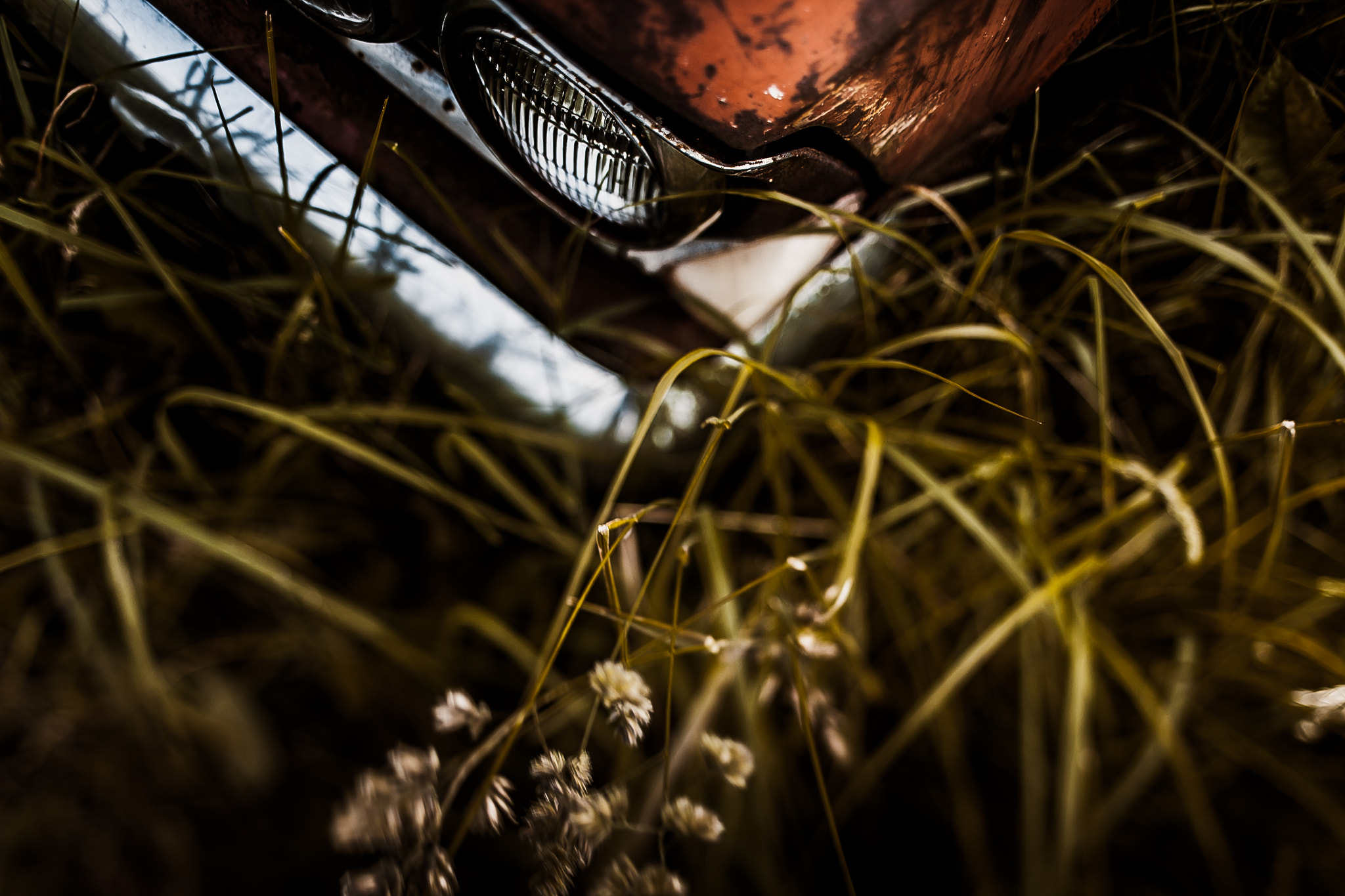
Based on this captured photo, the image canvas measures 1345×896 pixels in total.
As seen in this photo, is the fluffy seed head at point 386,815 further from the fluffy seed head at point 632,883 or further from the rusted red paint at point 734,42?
the rusted red paint at point 734,42

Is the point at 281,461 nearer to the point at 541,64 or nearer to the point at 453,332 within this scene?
the point at 453,332

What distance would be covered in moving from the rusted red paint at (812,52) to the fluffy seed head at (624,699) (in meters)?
0.26

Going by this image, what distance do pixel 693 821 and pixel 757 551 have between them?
37 cm

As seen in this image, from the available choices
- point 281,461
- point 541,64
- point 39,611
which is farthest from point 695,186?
point 39,611

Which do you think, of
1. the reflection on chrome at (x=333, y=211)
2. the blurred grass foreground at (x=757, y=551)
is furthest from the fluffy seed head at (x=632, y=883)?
the reflection on chrome at (x=333, y=211)

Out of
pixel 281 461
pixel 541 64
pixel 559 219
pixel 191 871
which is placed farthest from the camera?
pixel 191 871

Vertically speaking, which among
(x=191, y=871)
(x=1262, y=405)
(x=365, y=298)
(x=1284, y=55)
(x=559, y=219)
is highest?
(x=1284, y=55)

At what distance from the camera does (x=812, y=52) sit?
27cm

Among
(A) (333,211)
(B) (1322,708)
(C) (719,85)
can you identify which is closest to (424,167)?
(A) (333,211)

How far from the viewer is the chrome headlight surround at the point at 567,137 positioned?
11.6 inches

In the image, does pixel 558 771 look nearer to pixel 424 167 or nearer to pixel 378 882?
pixel 378 882

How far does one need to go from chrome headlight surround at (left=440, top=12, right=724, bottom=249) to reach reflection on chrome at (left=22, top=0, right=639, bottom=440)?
11 cm

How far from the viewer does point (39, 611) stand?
0.65m

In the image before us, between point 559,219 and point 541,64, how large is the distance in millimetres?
132
